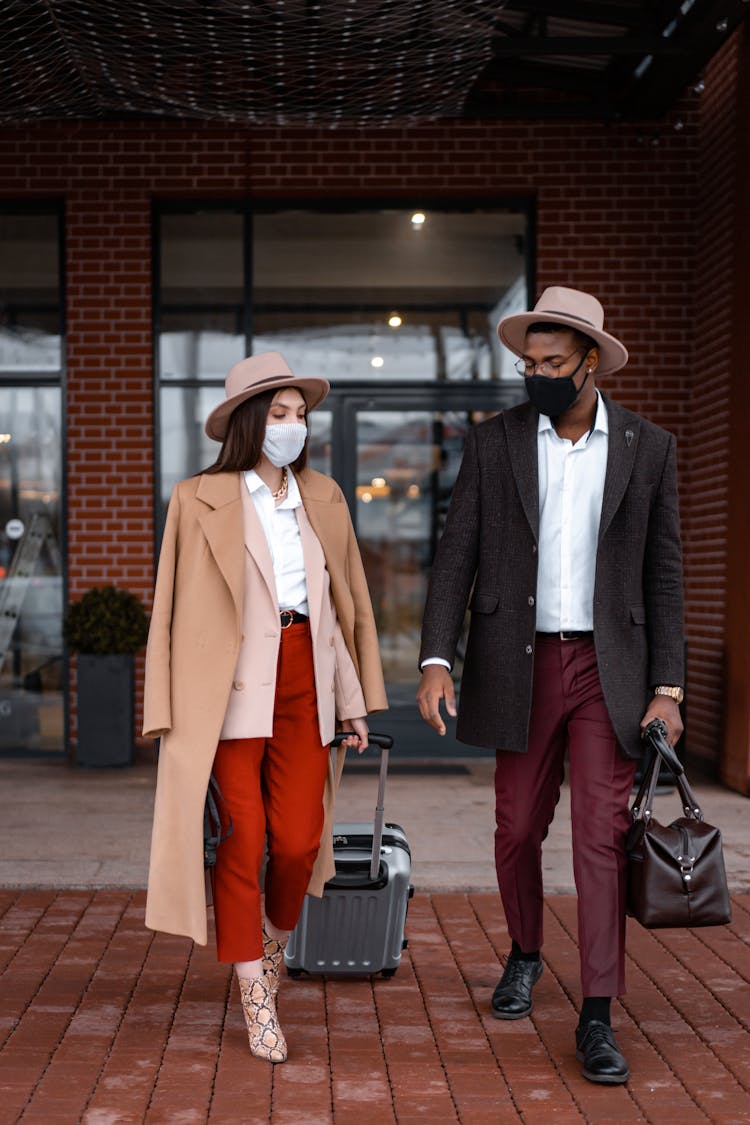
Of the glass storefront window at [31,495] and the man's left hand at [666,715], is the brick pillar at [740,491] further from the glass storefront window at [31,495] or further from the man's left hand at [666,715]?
the glass storefront window at [31,495]

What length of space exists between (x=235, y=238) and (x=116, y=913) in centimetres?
531

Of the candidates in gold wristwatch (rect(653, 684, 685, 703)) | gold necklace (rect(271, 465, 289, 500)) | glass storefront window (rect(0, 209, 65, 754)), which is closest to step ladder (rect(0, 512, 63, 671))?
glass storefront window (rect(0, 209, 65, 754))

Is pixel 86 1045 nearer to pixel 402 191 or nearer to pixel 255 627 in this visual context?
pixel 255 627

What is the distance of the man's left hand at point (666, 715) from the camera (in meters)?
3.98

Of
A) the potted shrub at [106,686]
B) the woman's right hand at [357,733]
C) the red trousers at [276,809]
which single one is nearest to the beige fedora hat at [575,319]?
the red trousers at [276,809]

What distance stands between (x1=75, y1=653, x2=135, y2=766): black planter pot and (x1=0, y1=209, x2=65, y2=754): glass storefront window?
0.57 metres

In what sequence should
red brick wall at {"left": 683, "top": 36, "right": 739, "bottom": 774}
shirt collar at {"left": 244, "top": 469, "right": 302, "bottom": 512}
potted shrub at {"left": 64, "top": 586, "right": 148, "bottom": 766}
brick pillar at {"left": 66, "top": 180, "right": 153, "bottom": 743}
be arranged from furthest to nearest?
brick pillar at {"left": 66, "top": 180, "right": 153, "bottom": 743}, potted shrub at {"left": 64, "top": 586, "right": 148, "bottom": 766}, red brick wall at {"left": 683, "top": 36, "right": 739, "bottom": 774}, shirt collar at {"left": 244, "top": 469, "right": 302, "bottom": 512}

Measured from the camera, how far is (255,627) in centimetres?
395

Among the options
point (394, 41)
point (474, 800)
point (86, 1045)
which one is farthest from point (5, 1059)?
point (394, 41)

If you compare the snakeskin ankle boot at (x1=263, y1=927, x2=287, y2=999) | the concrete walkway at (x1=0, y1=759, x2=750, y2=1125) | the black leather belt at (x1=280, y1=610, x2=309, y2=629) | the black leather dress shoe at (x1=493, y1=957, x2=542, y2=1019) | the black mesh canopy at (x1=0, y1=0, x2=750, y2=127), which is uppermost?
the black mesh canopy at (x1=0, y1=0, x2=750, y2=127)

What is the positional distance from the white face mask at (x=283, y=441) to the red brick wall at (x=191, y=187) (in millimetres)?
5326

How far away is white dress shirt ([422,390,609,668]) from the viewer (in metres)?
4.09

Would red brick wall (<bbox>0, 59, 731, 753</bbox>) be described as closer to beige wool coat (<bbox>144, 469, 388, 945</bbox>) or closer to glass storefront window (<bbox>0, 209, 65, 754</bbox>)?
glass storefront window (<bbox>0, 209, 65, 754</bbox>)

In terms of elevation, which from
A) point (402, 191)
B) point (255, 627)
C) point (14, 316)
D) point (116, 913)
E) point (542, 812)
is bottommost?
point (116, 913)
